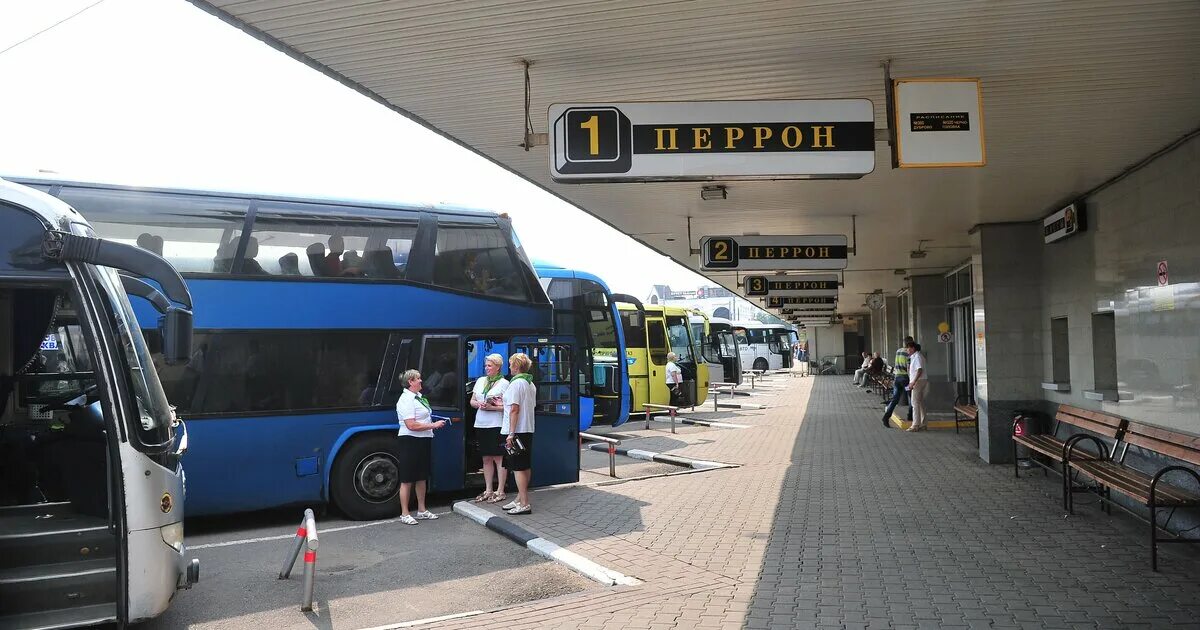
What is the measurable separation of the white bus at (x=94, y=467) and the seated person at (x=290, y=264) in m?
3.24

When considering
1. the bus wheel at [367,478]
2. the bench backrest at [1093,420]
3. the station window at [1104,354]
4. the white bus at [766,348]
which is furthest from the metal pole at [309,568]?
the white bus at [766,348]

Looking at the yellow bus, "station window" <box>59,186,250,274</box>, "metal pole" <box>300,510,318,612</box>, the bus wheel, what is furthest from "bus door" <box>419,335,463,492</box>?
the yellow bus

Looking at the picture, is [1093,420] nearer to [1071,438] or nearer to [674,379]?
[1071,438]

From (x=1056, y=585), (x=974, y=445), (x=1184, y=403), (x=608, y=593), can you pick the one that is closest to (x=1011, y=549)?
(x=1056, y=585)

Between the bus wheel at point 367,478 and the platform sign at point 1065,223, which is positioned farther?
the platform sign at point 1065,223

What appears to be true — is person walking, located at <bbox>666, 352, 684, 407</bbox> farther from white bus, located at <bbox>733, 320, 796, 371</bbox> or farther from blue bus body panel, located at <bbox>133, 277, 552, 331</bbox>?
white bus, located at <bbox>733, 320, 796, 371</bbox>

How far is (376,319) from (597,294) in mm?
7879

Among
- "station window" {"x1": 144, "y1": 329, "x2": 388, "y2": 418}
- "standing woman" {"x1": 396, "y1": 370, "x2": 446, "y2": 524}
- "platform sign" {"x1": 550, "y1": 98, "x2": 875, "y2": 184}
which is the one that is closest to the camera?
"platform sign" {"x1": 550, "y1": 98, "x2": 875, "y2": 184}

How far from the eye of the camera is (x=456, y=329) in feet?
33.4

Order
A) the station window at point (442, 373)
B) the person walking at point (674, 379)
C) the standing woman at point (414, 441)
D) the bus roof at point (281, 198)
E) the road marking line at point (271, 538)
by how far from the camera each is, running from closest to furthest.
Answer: the road marking line at point (271, 538), the bus roof at point (281, 198), the standing woman at point (414, 441), the station window at point (442, 373), the person walking at point (674, 379)

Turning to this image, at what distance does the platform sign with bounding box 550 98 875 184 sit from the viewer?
596cm

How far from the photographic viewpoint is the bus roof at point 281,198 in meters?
8.70

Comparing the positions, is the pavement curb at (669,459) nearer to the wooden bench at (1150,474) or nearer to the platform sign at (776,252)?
the platform sign at (776,252)

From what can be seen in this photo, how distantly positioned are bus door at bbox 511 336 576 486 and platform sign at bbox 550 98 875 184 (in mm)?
5022
